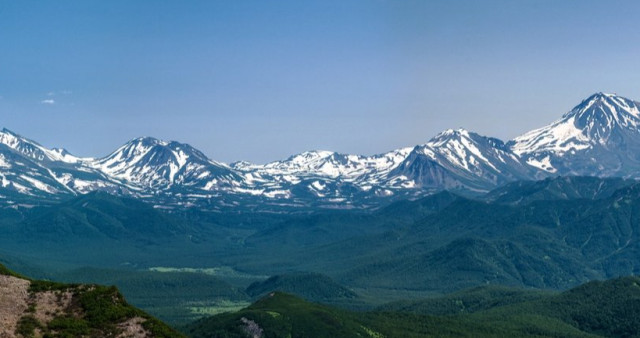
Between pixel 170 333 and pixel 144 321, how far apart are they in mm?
3450

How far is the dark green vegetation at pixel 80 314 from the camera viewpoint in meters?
85.6

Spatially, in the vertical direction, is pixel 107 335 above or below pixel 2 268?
below

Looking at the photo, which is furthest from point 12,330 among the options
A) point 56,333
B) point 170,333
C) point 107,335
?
point 170,333

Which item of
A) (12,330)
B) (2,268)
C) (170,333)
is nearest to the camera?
(12,330)

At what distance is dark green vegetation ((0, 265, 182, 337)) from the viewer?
85.6 m

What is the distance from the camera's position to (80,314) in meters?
89.6

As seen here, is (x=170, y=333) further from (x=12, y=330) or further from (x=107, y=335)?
(x=12, y=330)

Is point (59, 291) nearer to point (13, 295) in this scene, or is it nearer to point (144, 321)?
point (13, 295)

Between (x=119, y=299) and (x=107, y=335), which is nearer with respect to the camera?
(x=107, y=335)

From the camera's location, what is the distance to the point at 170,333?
90.1m

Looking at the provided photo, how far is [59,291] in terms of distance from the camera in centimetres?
9369

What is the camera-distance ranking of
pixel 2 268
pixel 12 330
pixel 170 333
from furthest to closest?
pixel 2 268
pixel 170 333
pixel 12 330

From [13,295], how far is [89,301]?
29.9ft

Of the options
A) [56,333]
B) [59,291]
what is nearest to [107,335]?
[56,333]
